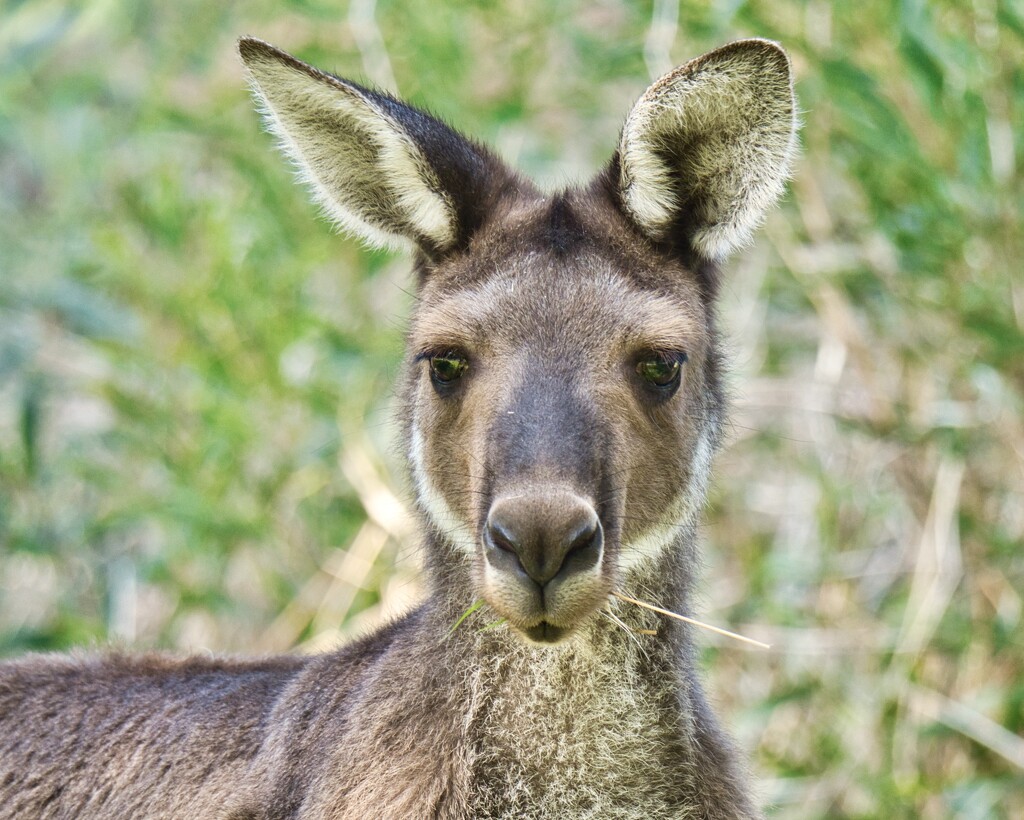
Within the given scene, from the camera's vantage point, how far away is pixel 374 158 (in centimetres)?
364

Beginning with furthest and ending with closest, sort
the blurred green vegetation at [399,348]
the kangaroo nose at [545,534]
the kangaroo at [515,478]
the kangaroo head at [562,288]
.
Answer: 1. the blurred green vegetation at [399,348]
2. the kangaroo at [515,478]
3. the kangaroo head at [562,288]
4. the kangaroo nose at [545,534]

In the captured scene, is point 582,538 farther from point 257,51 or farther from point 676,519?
point 257,51

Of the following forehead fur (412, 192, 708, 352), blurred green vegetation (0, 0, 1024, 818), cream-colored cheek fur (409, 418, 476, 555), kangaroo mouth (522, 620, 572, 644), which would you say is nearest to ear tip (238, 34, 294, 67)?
forehead fur (412, 192, 708, 352)

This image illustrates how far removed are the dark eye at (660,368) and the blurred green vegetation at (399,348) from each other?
7.06 ft

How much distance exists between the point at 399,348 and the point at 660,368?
3.04 meters

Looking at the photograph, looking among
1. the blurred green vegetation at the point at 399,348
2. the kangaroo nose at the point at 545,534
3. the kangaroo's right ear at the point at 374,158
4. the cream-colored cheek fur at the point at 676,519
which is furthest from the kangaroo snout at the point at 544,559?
the blurred green vegetation at the point at 399,348

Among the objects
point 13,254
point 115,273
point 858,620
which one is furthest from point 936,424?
point 13,254

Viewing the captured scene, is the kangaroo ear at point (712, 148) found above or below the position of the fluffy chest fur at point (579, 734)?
above

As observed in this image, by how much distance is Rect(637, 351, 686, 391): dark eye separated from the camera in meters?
3.36

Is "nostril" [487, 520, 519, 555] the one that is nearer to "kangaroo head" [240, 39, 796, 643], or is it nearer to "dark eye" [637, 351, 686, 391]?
"kangaroo head" [240, 39, 796, 643]

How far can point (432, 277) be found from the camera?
3730 mm

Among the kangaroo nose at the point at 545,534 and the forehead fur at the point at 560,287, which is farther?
the forehead fur at the point at 560,287

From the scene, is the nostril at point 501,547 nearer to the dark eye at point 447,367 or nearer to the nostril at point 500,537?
the nostril at point 500,537

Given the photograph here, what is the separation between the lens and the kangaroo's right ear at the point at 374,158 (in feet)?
11.2
